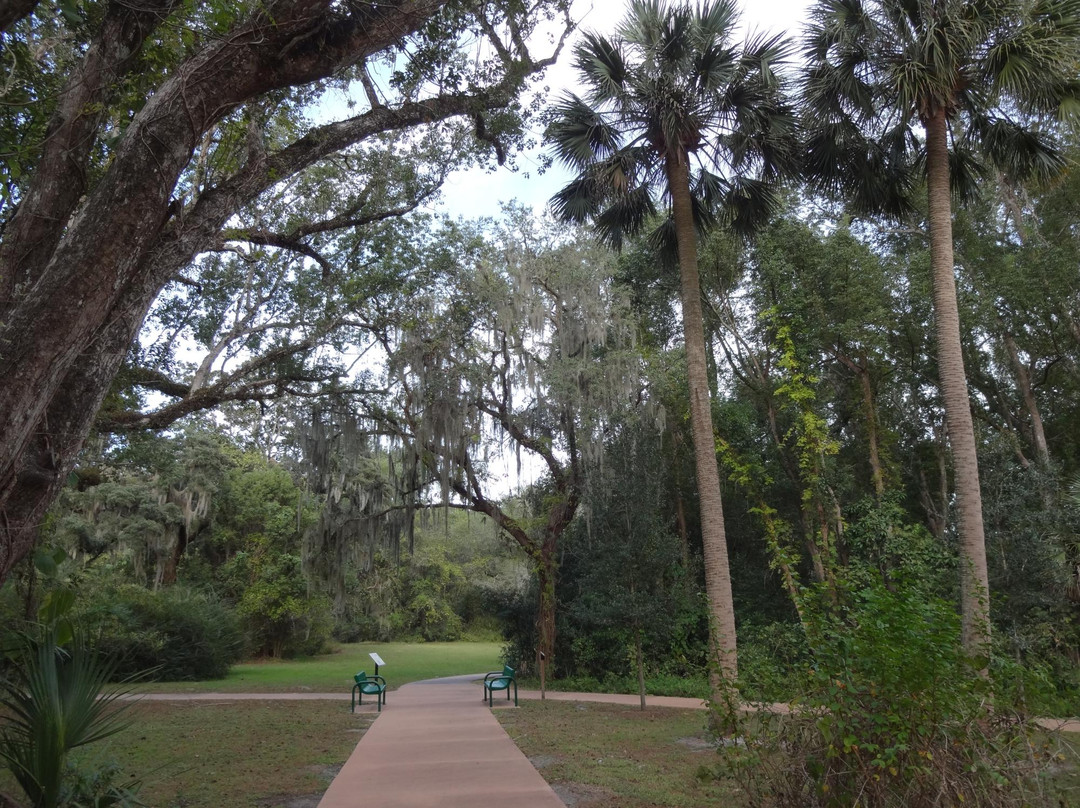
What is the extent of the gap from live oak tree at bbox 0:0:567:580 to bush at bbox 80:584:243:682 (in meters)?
12.8

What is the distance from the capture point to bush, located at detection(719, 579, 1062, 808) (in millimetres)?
3906

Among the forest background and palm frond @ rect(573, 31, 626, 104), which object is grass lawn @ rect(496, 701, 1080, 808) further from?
palm frond @ rect(573, 31, 626, 104)

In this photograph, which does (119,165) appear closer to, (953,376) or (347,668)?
(953,376)

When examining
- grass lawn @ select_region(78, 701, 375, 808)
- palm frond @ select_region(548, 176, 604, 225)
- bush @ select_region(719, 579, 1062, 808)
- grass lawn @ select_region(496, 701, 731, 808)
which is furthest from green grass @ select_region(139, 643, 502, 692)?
bush @ select_region(719, 579, 1062, 808)

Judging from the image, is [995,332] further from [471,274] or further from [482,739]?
[482,739]

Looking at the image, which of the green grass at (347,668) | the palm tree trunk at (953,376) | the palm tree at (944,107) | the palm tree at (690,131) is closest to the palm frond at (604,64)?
the palm tree at (690,131)

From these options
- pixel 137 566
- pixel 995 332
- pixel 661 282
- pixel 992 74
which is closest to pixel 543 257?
pixel 661 282

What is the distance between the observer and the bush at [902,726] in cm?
391

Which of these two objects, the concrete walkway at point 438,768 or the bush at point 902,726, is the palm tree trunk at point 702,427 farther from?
the bush at point 902,726

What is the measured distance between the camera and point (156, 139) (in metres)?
4.12

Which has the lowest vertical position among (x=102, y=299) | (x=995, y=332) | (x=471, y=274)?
(x=102, y=299)

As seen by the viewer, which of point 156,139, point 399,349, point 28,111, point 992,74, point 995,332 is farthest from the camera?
point 995,332

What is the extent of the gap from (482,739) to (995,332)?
1607cm

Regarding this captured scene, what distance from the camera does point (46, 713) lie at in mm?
3562
